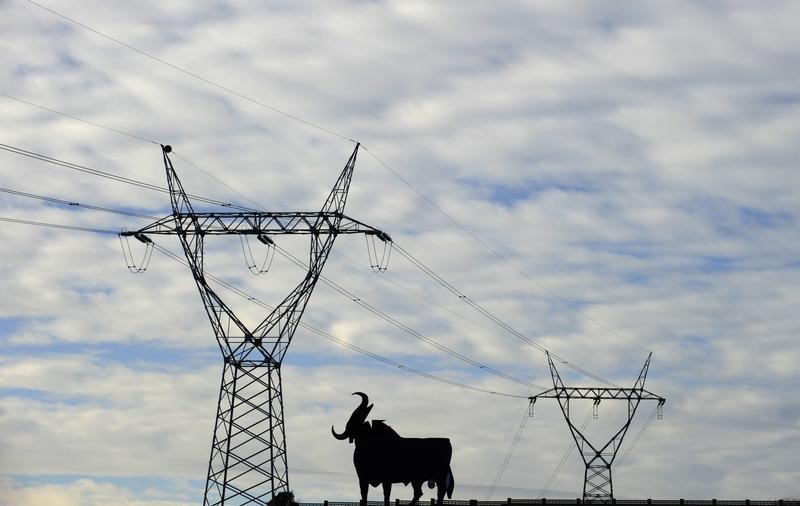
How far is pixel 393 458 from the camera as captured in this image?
8838 centimetres

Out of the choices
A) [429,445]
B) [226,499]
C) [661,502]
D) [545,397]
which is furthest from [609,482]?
[226,499]

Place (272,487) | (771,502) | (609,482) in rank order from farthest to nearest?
(609,482), (771,502), (272,487)

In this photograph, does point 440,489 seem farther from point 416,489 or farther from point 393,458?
point 393,458

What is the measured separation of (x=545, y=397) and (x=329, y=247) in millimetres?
42911

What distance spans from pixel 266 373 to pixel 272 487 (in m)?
6.80

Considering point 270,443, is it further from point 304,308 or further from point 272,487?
point 304,308

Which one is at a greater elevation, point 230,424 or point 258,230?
point 258,230

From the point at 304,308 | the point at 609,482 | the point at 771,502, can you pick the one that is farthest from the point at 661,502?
the point at 304,308

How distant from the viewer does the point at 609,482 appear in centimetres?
12438

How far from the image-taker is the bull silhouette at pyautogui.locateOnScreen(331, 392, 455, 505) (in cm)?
8831

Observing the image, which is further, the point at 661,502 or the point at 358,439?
the point at 661,502

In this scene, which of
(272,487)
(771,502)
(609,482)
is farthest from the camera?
(609,482)

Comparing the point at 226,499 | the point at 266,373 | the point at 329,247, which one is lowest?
the point at 226,499

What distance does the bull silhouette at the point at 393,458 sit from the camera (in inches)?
3477
